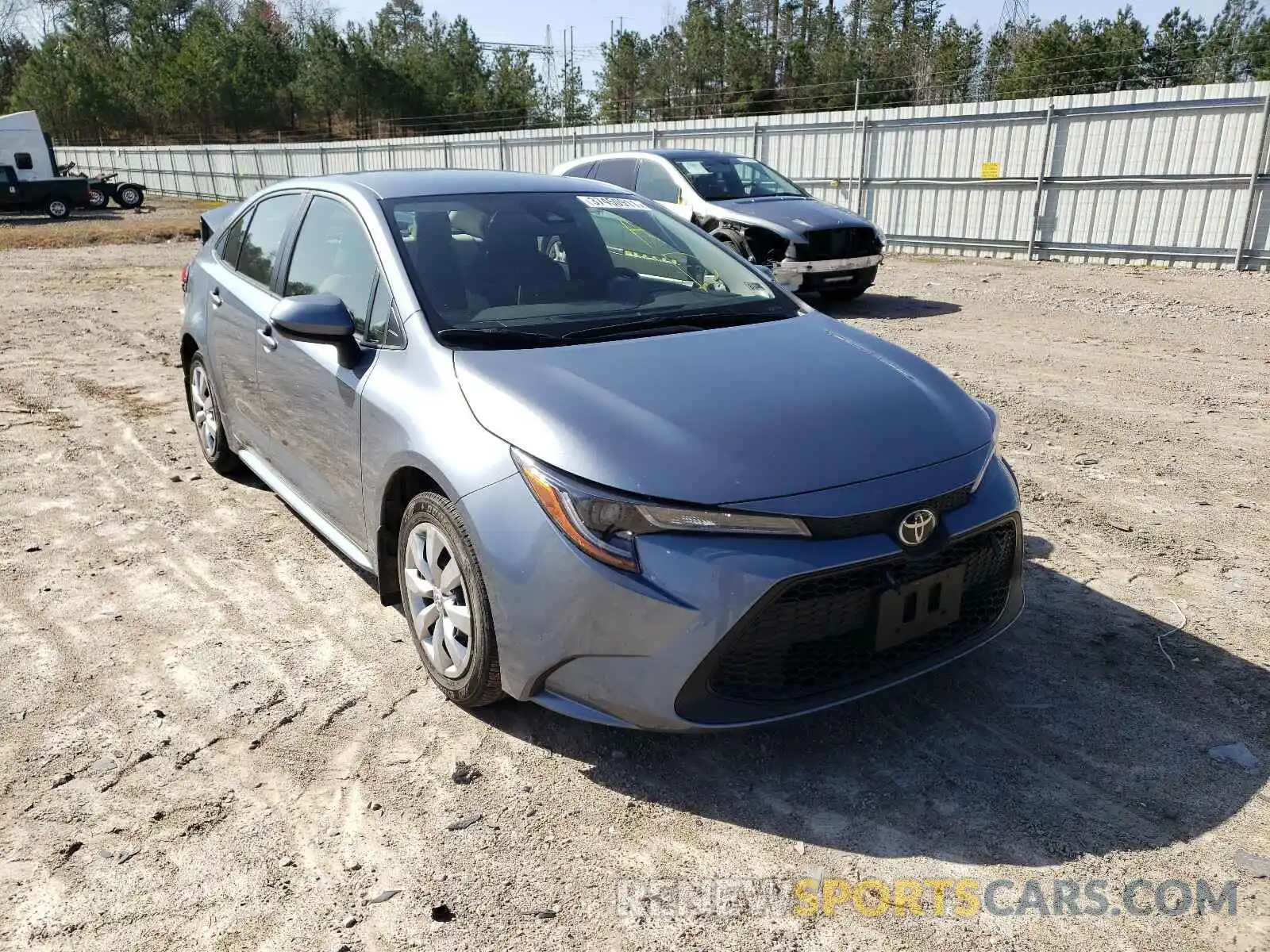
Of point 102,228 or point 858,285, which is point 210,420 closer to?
point 858,285

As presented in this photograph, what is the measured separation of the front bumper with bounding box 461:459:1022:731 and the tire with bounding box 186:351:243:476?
9.79 ft

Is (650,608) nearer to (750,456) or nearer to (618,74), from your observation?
(750,456)

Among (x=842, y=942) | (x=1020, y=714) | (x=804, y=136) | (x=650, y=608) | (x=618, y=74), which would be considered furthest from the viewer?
(x=618, y=74)

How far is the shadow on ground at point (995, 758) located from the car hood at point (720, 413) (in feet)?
2.55

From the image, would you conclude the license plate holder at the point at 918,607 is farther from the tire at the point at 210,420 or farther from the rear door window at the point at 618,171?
the rear door window at the point at 618,171

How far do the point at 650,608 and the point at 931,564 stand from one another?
824mm

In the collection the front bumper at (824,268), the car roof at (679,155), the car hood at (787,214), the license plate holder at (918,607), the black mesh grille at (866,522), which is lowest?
the front bumper at (824,268)

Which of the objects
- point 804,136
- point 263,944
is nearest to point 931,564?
point 263,944

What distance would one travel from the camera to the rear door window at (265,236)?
14.3ft

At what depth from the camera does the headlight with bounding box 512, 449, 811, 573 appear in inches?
98.0

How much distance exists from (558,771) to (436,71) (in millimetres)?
62097

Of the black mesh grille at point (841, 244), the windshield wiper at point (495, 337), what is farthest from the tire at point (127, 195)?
the windshield wiper at point (495, 337)

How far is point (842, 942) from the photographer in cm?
219

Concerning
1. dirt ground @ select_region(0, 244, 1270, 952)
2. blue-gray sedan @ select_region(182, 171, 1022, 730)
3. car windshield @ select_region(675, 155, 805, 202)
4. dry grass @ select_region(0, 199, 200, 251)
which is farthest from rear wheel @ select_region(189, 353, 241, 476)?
dry grass @ select_region(0, 199, 200, 251)
